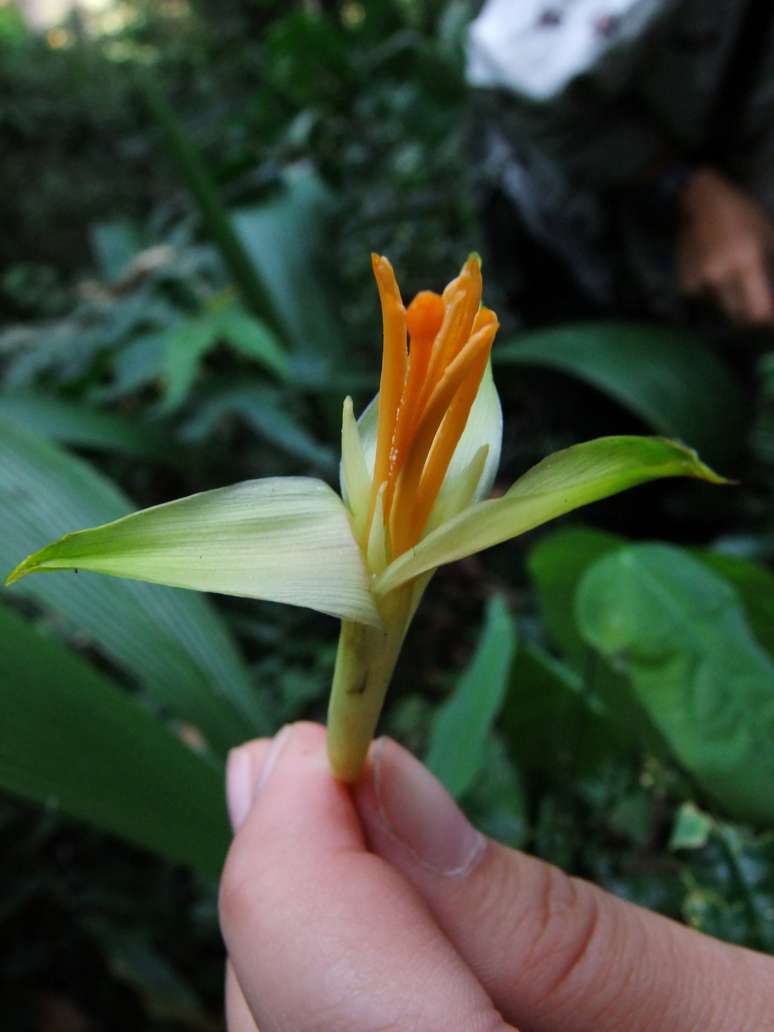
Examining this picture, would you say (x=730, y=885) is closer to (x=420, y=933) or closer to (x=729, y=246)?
(x=420, y=933)

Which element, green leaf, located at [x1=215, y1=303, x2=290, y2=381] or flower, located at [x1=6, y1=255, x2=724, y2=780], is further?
green leaf, located at [x1=215, y1=303, x2=290, y2=381]

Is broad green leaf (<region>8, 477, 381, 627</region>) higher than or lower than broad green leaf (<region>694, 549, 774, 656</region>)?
higher

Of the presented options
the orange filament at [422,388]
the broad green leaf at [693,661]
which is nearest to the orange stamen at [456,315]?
the orange filament at [422,388]

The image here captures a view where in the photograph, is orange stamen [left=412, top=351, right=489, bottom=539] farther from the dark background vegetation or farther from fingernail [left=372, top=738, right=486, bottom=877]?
the dark background vegetation

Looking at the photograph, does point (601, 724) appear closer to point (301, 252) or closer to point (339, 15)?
point (301, 252)

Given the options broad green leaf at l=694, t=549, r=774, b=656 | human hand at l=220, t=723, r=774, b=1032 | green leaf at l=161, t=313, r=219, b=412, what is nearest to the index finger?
human hand at l=220, t=723, r=774, b=1032

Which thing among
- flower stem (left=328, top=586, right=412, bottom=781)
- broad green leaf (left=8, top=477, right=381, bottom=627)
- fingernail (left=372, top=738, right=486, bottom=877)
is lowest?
fingernail (left=372, top=738, right=486, bottom=877)

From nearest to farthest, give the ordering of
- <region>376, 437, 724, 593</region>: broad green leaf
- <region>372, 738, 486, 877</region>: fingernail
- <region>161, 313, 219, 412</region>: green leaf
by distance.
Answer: <region>376, 437, 724, 593</region>: broad green leaf
<region>372, 738, 486, 877</region>: fingernail
<region>161, 313, 219, 412</region>: green leaf

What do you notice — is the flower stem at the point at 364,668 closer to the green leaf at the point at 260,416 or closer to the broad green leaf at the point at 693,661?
the broad green leaf at the point at 693,661
